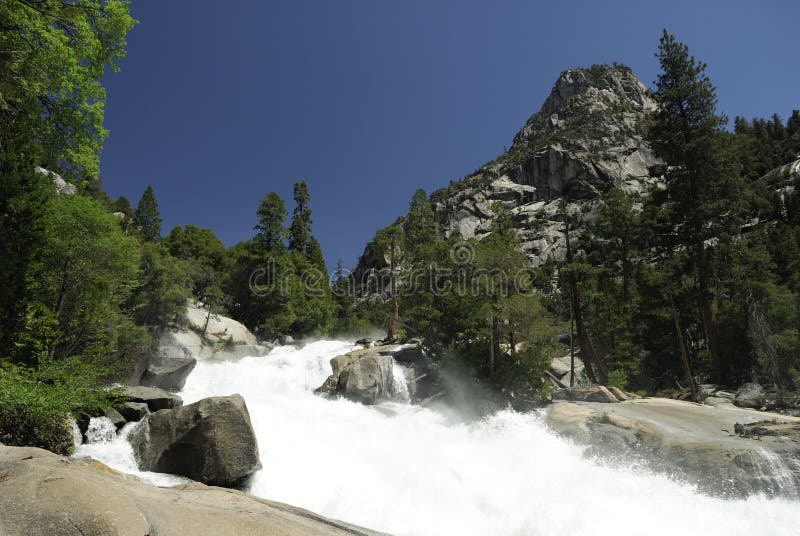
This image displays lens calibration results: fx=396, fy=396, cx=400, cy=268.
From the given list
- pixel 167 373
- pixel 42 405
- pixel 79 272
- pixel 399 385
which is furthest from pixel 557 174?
pixel 42 405

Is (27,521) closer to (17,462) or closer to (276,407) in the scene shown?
(17,462)

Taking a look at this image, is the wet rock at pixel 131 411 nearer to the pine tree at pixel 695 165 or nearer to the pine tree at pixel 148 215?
the pine tree at pixel 695 165

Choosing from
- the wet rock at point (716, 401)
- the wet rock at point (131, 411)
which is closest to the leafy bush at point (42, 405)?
the wet rock at point (131, 411)

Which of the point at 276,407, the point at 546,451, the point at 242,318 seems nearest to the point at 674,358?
the point at 546,451

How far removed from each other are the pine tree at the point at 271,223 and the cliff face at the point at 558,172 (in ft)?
138

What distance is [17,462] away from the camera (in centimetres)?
442

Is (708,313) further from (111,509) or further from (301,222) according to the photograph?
(301,222)

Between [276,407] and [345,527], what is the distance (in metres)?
12.1

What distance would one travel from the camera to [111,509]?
150 inches

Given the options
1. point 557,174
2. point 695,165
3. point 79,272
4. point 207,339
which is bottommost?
point 207,339

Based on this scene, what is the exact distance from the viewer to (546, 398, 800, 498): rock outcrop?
432 inches

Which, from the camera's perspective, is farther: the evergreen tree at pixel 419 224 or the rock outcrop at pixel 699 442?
the evergreen tree at pixel 419 224

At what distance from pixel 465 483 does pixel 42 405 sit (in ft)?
36.7

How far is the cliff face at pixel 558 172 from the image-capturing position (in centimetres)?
8794
